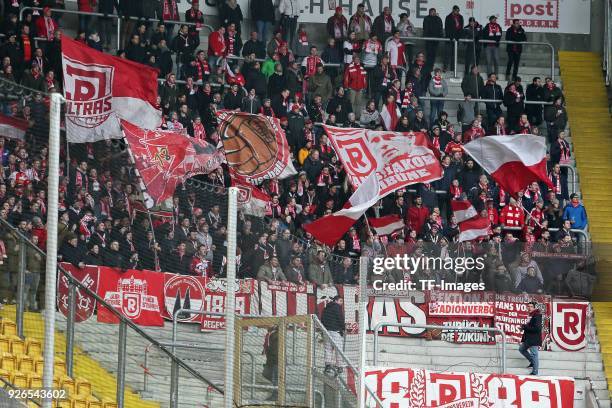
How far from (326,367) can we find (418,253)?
9090mm

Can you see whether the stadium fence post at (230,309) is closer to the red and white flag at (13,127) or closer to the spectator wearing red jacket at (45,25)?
the red and white flag at (13,127)

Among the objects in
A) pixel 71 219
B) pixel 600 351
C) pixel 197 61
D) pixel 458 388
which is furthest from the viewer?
pixel 197 61

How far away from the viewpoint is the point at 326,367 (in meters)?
16.1

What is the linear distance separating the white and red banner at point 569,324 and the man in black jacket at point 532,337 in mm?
509

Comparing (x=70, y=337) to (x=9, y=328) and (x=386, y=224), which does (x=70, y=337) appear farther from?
(x=386, y=224)

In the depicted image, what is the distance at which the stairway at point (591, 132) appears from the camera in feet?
107

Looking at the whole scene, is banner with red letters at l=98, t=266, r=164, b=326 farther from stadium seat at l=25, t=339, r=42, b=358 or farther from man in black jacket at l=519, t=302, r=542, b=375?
man in black jacket at l=519, t=302, r=542, b=375

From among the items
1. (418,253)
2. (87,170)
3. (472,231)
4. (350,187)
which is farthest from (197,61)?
(87,170)

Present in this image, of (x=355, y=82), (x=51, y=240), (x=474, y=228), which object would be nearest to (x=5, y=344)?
(x=51, y=240)

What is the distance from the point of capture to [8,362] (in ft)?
46.9

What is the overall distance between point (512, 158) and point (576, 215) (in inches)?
72.7

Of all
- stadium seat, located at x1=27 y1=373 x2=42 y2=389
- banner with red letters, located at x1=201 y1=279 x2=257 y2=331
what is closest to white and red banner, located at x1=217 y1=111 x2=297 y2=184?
banner with red letters, located at x1=201 y1=279 x2=257 y2=331

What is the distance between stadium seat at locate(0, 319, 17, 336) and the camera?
14492 millimetres

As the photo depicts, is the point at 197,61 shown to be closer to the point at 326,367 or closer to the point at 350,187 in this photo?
the point at 350,187
